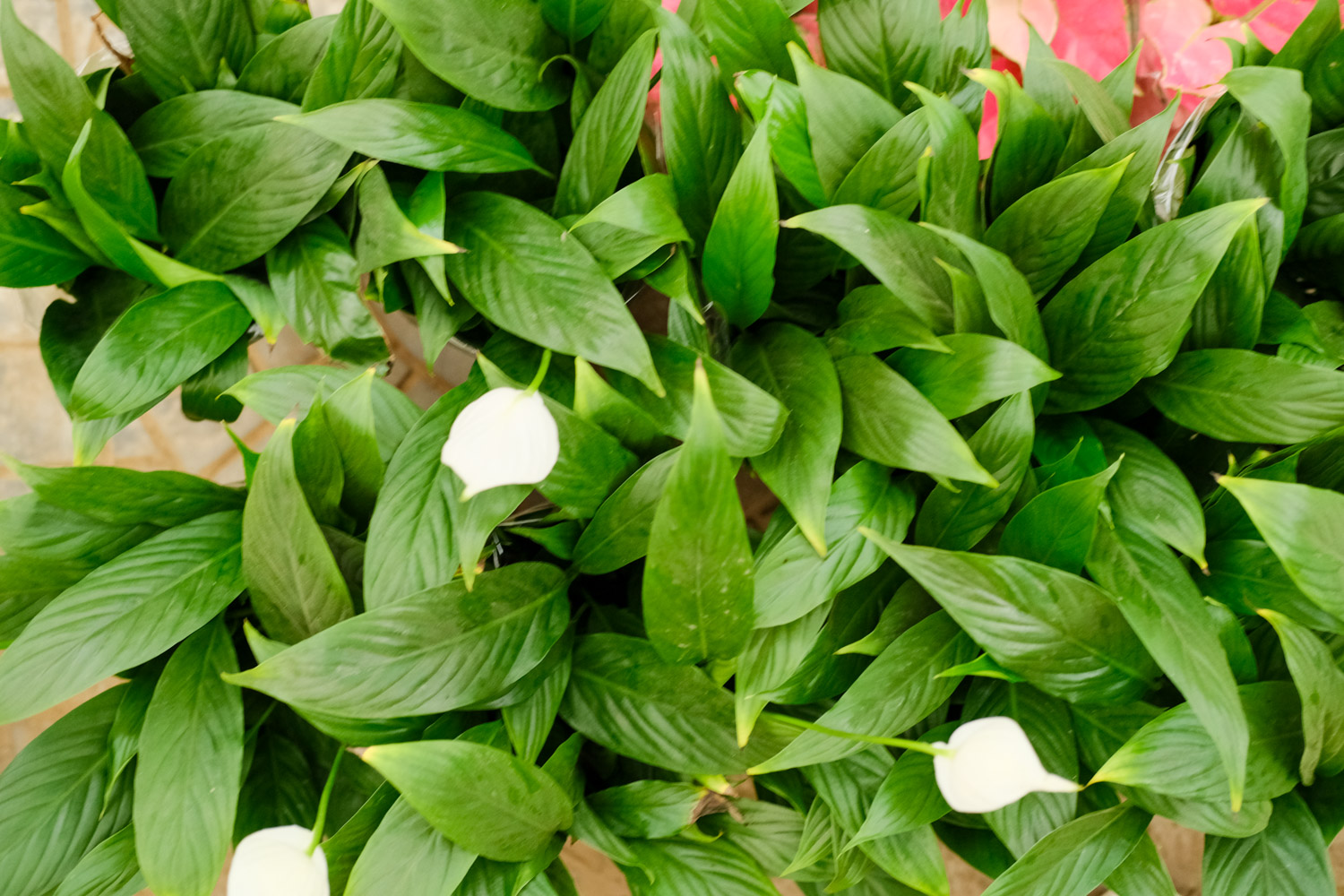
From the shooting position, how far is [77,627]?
70 centimetres

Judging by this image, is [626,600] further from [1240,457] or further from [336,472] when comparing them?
[1240,457]

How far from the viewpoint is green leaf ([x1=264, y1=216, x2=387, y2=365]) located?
783mm

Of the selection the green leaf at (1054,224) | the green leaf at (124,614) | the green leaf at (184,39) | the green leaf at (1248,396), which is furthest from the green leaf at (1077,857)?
the green leaf at (184,39)

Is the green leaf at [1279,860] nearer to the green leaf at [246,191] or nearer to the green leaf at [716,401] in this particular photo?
the green leaf at [716,401]

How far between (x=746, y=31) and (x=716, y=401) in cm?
36

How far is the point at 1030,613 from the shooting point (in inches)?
25.6

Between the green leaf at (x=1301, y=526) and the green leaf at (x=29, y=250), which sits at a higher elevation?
the green leaf at (x=29, y=250)

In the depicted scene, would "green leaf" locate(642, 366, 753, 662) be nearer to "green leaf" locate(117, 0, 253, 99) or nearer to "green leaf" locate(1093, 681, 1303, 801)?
"green leaf" locate(1093, 681, 1303, 801)

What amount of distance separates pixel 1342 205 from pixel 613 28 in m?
0.73

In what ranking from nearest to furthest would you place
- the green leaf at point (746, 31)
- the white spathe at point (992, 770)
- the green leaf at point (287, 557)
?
the white spathe at point (992, 770)
the green leaf at point (287, 557)
the green leaf at point (746, 31)

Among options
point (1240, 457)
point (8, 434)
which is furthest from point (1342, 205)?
point (8, 434)

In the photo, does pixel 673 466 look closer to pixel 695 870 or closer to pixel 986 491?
pixel 986 491

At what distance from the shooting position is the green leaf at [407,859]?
661mm

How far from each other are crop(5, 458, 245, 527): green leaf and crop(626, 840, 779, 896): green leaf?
0.51 metres
